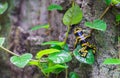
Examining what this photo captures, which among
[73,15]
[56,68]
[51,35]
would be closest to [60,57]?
[56,68]

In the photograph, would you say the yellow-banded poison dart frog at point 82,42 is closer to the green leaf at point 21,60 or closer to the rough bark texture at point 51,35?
the rough bark texture at point 51,35

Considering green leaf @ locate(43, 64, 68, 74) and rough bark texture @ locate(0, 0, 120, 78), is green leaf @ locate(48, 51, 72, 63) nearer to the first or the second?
green leaf @ locate(43, 64, 68, 74)

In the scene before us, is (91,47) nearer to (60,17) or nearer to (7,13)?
(60,17)

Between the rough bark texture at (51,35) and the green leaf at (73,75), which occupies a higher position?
the rough bark texture at (51,35)

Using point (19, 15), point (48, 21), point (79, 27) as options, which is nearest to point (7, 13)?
point (19, 15)

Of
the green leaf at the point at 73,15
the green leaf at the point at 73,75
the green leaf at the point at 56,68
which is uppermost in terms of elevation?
the green leaf at the point at 73,15

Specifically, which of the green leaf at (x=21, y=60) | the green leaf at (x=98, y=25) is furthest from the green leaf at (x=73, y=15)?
the green leaf at (x=21, y=60)
